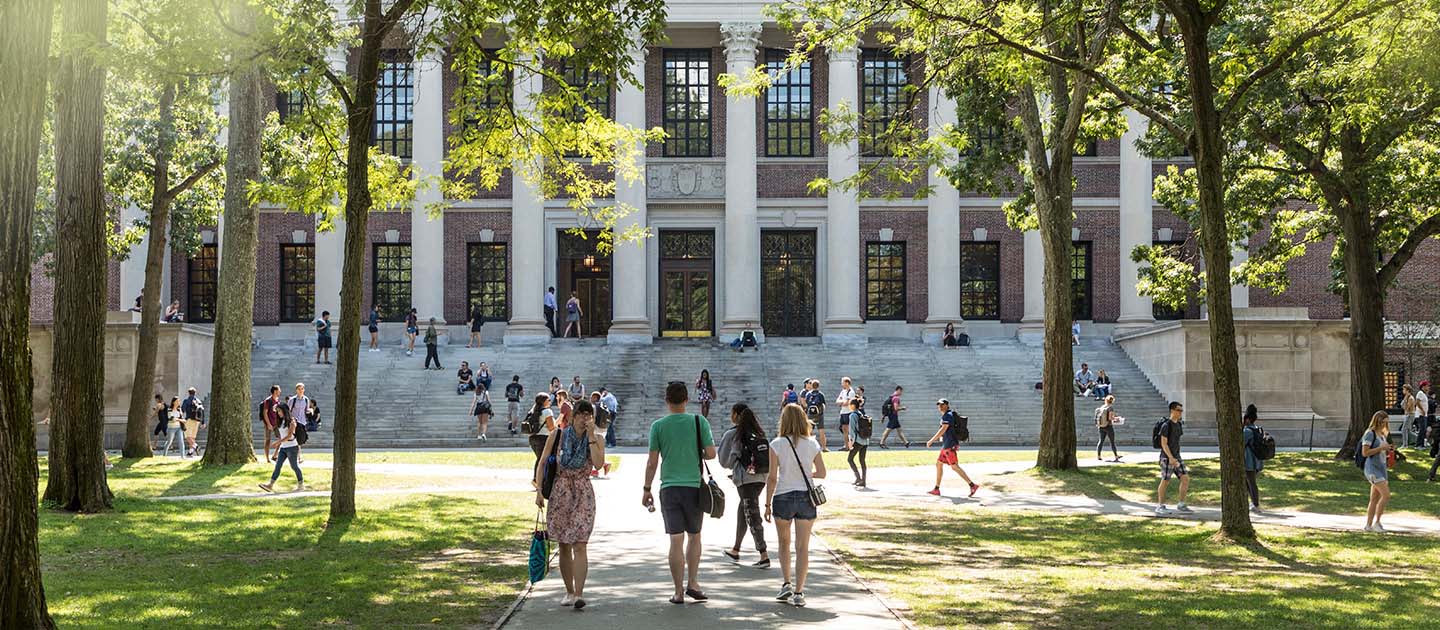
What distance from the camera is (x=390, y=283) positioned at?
159 feet

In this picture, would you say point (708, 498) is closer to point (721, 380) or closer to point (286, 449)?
point (286, 449)

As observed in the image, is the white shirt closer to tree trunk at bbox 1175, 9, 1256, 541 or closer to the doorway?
tree trunk at bbox 1175, 9, 1256, 541

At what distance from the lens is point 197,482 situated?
22.2 metres

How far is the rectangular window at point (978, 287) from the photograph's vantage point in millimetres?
48406

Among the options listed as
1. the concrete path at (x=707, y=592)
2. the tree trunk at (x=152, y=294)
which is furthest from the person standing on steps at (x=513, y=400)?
the concrete path at (x=707, y=592)

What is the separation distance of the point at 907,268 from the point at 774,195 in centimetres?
507

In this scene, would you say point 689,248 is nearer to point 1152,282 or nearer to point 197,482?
point 1152,282

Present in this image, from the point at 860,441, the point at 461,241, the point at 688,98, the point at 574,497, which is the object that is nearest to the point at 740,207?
the point at 688,98

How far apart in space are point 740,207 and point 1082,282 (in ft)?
38.5

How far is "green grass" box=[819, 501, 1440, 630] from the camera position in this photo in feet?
33.8

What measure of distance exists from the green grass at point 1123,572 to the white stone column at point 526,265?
2859 centimetres

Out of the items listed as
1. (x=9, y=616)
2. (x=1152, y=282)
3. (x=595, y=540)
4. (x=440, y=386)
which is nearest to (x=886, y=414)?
(x=1152, y=282)

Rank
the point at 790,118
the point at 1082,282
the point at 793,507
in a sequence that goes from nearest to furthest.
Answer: the point at 793,507, the point at 1082,282, the point at 790,118

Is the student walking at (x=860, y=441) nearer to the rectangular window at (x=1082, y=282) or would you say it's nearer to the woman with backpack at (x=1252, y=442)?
the woman with backpack at (x=1252, y=442)
